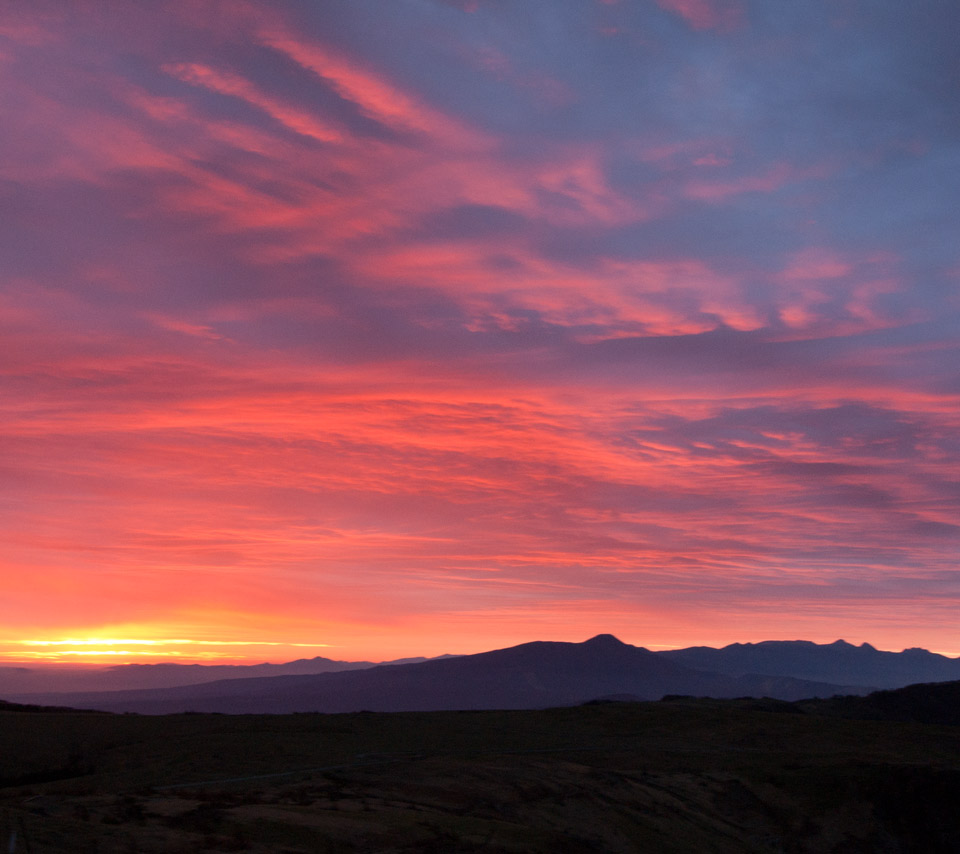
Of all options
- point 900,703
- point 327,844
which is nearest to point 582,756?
point 327,844

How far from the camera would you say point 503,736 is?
38594 mm

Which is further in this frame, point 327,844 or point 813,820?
point 813,820

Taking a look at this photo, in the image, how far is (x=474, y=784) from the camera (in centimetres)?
2456

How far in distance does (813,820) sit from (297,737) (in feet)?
61.4

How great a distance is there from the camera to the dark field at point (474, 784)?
1792cm

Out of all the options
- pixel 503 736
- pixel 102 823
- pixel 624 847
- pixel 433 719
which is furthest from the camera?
pixel 433 719

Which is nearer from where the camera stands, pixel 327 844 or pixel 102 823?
pixel 102 823

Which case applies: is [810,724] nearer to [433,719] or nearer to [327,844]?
[433,719]

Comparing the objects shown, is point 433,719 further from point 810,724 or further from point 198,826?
point 198,826

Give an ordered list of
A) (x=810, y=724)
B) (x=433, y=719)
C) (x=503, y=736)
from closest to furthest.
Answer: (x=503, y=736) < (x=433, y=719) < (x=810, y=724)

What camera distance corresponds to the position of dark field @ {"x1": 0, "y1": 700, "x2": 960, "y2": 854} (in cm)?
1792

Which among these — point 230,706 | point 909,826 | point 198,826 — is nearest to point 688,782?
point 909,826

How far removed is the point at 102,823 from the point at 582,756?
20599 mm

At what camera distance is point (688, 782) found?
29.9 m
